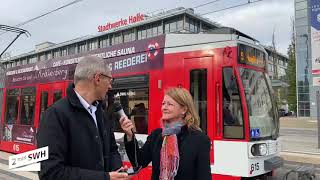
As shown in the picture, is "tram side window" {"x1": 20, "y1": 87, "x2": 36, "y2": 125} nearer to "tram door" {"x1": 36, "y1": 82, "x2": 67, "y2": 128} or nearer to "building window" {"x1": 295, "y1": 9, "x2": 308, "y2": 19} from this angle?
"tram door" {"x1": 36, "y1": 82, "x2": 67, "y2": 128}

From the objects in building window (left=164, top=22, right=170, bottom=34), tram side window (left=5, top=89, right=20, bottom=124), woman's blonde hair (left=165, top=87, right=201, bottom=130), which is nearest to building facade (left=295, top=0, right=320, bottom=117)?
building window (left=164, top=22, right=170, bottom=34)

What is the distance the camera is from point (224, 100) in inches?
272

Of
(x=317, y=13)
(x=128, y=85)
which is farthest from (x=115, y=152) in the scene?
(x=317, y=13)

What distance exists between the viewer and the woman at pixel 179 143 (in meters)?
A: 2.99

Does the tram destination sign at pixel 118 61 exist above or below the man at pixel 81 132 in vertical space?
above

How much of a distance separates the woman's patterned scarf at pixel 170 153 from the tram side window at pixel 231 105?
3.84 meters

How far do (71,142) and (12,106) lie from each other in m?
11.3

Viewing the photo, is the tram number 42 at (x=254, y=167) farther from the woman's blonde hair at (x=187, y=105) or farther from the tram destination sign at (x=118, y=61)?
the woman's blonde hair at (x=187, y=105)

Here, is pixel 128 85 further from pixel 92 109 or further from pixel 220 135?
pixel 92 109

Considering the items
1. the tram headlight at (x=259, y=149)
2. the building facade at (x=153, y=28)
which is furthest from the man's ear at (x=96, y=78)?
the building facade at (x=153, y=28)

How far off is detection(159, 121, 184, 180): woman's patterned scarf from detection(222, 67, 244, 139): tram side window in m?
3.84

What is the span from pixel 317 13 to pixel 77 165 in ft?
55.5

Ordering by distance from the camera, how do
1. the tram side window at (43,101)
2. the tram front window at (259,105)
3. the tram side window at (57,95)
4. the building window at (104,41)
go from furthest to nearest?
the building window at (104,41) → the tram side window at (43,101) → the tram side window at (57,95) → the tram front window at (259,105)

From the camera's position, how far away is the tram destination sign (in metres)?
8.01
